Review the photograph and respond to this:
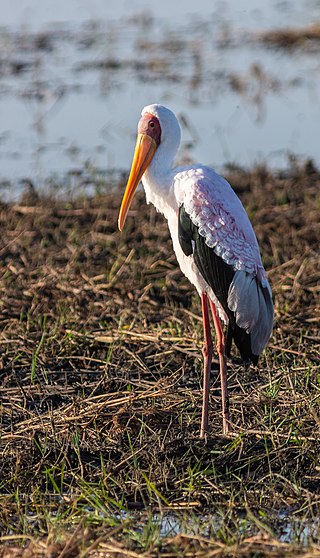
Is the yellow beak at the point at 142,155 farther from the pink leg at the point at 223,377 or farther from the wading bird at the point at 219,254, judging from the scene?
the pink leg at the point at 223,377

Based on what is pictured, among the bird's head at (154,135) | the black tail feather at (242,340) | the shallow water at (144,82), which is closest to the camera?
the black tail feather at (242,340)

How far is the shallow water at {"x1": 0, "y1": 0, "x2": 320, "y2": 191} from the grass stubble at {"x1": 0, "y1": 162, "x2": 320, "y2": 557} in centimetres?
266

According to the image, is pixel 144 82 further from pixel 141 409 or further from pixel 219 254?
pixel 141 409

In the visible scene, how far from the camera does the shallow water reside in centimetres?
1054

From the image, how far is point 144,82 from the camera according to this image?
12.7 m

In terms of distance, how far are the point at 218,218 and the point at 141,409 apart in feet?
2.93

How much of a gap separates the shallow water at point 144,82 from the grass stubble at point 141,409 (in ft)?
8.72

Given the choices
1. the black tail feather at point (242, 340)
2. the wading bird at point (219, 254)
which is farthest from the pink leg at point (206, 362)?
the black tail feather at point (242, 340)

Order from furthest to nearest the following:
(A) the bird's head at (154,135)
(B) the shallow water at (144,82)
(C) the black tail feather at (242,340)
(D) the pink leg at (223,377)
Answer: (B) the shallow water at (144,82), (A) the bird's head at (154,135), (C) the black tail feather at (242,340), (D) the pink leg at (223,377)

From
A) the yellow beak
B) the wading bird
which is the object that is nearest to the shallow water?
the yellow beak

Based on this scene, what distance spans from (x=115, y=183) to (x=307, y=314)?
11.1 feet

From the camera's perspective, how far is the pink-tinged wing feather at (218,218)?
5000mm

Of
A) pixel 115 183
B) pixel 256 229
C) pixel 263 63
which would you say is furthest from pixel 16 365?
pixel 263 63

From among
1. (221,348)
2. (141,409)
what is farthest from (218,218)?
(141,409)
